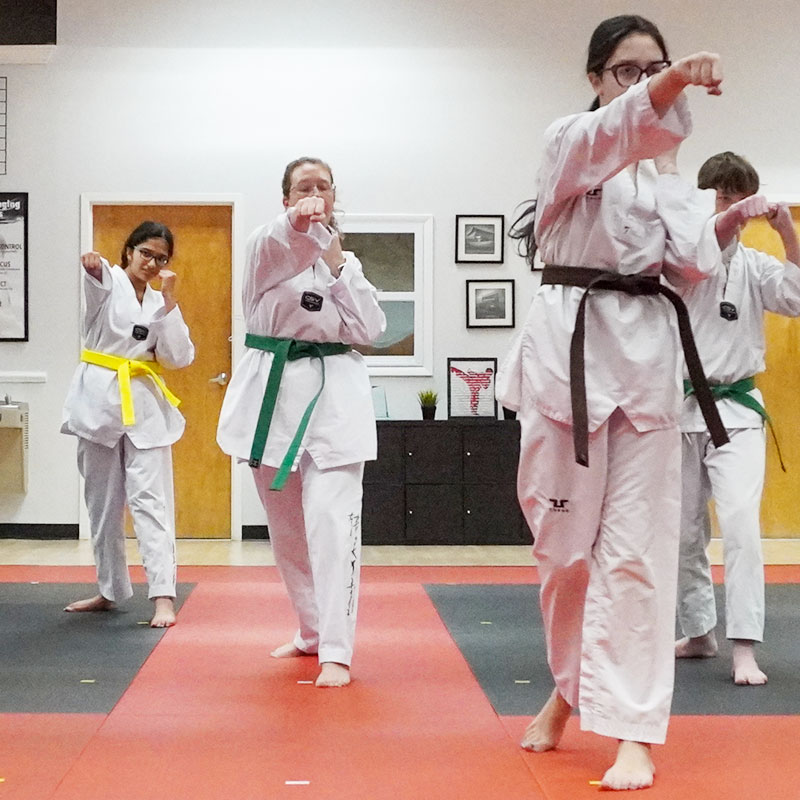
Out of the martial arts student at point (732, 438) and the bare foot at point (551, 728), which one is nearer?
the bare foot at point (551, 728)

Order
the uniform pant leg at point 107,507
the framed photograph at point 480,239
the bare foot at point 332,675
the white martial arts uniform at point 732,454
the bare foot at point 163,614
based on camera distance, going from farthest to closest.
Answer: the framed photograph at point 480,239
the uniform pant leg at point 107,507
the bare foot at point 163,614
the white martial arts uniform at point 732,454
the bare foot at point 332,675

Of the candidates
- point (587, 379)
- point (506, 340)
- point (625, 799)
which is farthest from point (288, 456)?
point (506, 340)

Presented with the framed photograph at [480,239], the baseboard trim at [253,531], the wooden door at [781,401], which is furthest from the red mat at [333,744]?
the wooden door at [781,401]

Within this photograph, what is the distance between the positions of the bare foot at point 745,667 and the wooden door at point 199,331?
4.19 metres

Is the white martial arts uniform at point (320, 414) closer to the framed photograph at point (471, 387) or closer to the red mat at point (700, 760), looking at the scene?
the red mat at point (700, 760)

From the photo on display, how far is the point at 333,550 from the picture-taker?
2.86 m

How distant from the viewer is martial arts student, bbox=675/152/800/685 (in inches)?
117

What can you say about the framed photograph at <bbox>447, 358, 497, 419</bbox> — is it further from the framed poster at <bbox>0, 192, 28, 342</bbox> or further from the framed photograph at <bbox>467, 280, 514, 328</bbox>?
the framed poster at <bbox>0, 192, 28, 342</bbox>

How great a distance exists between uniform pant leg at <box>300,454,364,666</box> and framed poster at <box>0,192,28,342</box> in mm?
4125

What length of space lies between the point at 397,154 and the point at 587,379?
4855 millimetres

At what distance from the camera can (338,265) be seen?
2.95m

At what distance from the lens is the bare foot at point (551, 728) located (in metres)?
2.17

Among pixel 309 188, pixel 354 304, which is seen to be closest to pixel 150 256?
Answer: pixel 309 188

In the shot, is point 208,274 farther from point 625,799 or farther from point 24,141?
point 625,799
